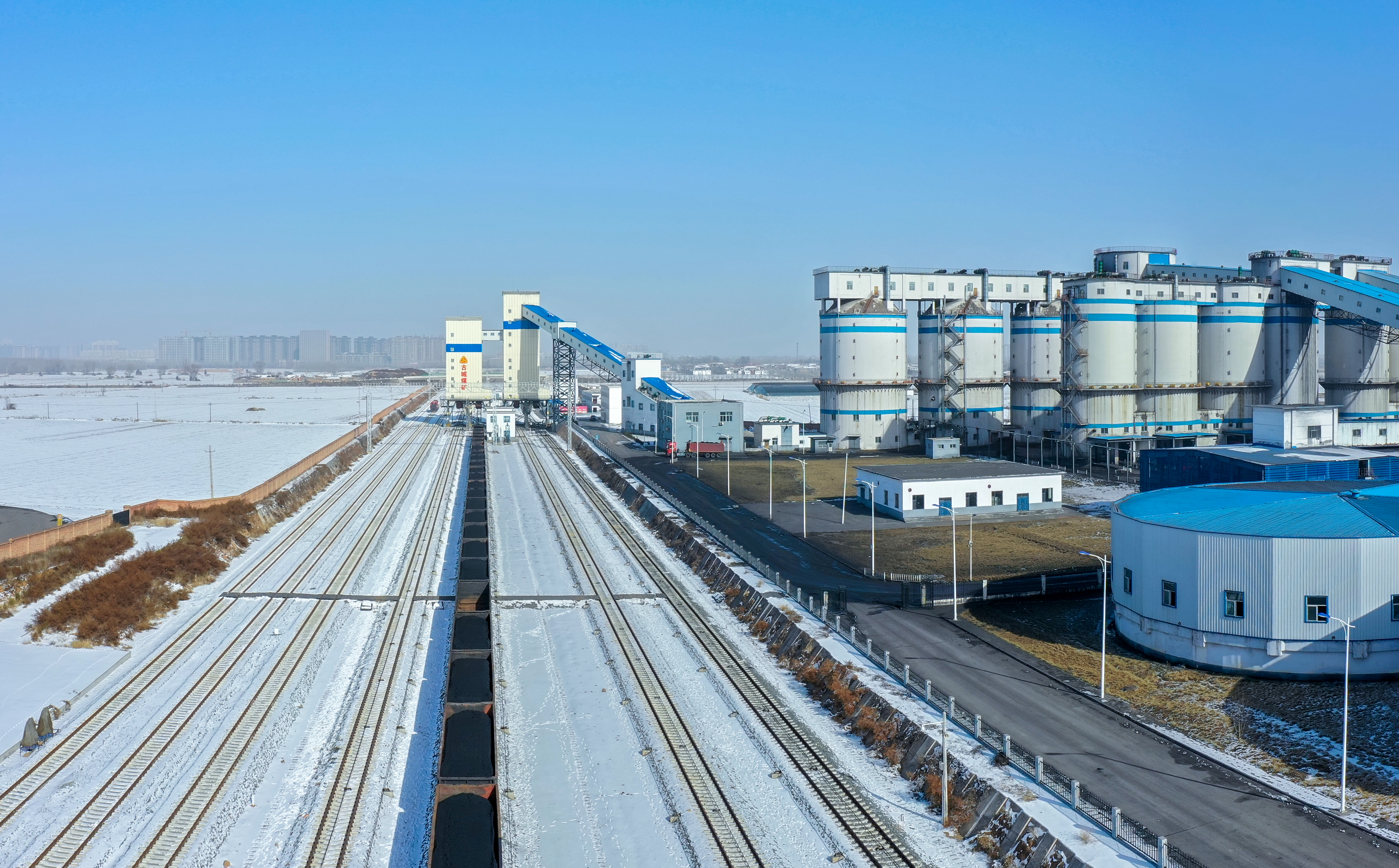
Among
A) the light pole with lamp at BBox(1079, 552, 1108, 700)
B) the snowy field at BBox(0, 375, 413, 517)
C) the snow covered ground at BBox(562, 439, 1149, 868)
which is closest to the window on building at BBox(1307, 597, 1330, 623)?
the light pole with lamp at BBox(1079, 552, 1108, 700)

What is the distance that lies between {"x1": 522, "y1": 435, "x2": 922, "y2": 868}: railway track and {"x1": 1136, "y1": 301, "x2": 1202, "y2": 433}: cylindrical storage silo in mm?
39703

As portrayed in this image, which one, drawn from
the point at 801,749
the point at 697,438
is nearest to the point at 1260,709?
the point at 801,749

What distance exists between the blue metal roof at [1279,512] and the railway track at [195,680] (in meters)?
21.8

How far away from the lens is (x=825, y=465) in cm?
6125

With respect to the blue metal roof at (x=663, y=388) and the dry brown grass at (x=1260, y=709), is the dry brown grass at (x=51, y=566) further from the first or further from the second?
the blue metal roof at (x=663, y=388)

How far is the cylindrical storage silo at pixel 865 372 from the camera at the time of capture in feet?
222

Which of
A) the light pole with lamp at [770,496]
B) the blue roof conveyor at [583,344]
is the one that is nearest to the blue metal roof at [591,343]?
the blue roof conveyor at [583,344]

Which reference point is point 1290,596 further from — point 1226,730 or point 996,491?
point 996,491

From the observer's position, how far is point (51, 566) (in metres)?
33.3

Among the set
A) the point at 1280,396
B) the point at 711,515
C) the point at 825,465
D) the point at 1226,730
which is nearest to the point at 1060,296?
the point at 1280,396

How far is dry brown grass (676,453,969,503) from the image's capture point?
5028 centimetres

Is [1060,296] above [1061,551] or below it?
above

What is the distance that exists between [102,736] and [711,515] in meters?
27.3

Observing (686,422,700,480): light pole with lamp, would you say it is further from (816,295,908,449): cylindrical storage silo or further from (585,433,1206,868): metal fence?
(585,433,1206,868): metal fence
